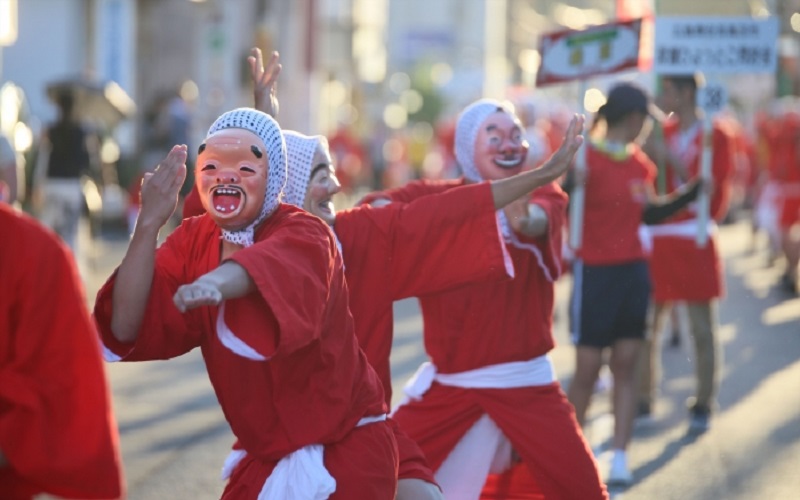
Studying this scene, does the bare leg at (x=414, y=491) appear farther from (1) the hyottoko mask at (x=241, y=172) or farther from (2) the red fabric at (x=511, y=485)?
(2) the red fabric at (x=511, y=485)

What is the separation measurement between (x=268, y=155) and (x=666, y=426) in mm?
6084

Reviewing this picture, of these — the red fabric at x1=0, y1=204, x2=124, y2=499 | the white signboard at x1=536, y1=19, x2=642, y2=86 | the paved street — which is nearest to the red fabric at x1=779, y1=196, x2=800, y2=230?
the paved street

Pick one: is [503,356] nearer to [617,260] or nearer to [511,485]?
[511,485]

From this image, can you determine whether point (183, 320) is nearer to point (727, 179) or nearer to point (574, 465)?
point (574, 465)

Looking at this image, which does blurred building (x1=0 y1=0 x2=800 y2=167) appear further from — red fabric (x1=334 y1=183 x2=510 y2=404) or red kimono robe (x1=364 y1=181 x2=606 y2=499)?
red fabric (x1=334 y1=183 x2=510 y2=404)

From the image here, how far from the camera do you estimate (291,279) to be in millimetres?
4410

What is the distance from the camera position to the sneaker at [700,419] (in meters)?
10.2

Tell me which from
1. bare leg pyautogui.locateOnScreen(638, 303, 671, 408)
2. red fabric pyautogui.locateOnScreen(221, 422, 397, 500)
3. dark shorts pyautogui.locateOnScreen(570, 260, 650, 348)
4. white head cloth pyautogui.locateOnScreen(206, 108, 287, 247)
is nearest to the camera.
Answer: white head cloth pyautogui.locateOnScreen(206, 108, 287, 247)

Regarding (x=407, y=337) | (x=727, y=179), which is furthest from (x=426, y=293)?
(x=407, y=337)

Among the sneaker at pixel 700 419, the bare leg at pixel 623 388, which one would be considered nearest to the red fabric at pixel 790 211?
the sneaker at pixel 700 419

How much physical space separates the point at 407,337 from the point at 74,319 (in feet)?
37.4

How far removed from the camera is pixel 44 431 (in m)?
3.53

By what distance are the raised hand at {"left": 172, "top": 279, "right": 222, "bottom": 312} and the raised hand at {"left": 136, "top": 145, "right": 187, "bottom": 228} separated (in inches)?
12.1

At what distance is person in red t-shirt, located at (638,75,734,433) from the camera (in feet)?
34.0
